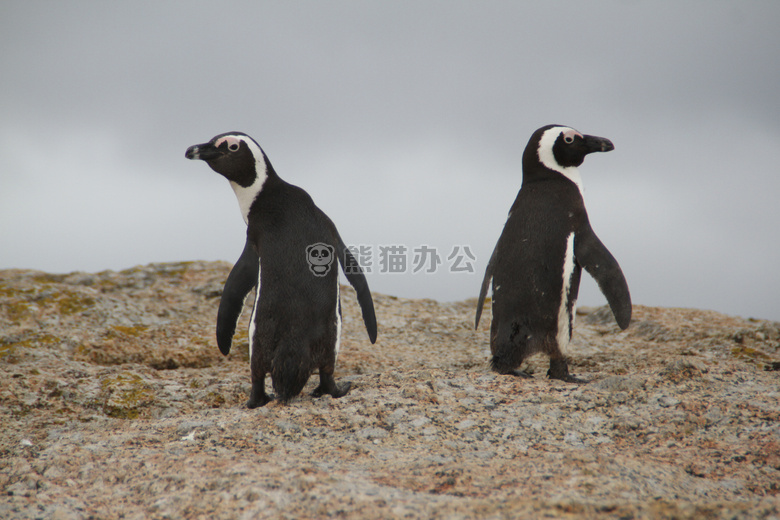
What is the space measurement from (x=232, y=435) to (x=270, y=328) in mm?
869

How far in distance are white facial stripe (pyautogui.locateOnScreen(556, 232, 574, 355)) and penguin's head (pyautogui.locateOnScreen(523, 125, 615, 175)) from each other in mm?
753

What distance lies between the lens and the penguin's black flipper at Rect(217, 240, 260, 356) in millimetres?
4410

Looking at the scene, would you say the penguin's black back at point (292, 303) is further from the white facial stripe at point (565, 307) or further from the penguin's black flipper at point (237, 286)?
the white facial stripe at point (565, 307)

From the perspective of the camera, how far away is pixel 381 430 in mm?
3385

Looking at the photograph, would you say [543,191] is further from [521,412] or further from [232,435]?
[232,435]

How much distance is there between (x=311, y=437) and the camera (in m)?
3.31

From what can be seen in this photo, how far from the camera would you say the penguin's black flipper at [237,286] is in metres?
4.41

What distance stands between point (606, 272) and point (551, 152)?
1.10 meters

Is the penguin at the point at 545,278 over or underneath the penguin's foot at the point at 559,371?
over

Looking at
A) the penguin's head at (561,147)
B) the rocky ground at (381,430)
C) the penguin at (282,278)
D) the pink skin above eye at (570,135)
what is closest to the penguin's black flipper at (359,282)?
the penguin at (282,278)

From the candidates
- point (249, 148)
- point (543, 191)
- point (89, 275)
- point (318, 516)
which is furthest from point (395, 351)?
point (89, 275)

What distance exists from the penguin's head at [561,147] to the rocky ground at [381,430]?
1.74m

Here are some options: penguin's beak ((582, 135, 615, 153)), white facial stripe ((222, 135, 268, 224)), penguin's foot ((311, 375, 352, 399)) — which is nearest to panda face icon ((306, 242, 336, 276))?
white facial stripe ((222, 135, 268, 224))

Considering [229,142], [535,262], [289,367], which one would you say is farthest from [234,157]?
[535,262]
